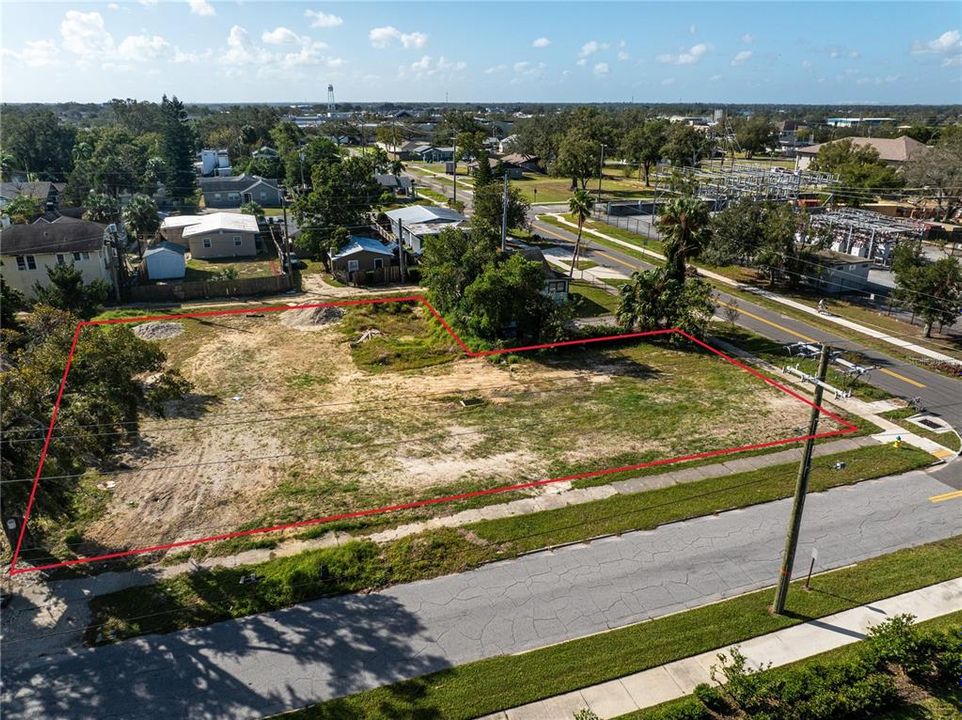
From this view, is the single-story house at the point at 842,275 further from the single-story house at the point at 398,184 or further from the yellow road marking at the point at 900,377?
the single-story house at the point at 398,184

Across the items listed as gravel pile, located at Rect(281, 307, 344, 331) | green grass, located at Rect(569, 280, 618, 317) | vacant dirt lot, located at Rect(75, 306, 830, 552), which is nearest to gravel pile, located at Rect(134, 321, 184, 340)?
vacant dirt lot, located at Rect(75, 306, 830, 552)

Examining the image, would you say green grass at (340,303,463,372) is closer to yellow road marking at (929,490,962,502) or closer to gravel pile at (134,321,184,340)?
gravel pile at (134,321,184,340)

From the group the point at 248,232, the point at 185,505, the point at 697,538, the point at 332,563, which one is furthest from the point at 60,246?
the point at 697,538

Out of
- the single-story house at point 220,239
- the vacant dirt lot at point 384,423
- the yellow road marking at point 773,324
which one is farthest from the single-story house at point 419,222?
the yellow road marking at point 773,324

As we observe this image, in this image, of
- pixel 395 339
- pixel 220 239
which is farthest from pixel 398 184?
pixel 395 339

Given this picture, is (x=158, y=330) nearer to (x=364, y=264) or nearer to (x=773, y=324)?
(x=364, y=264)

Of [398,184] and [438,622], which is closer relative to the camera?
[438,622]
